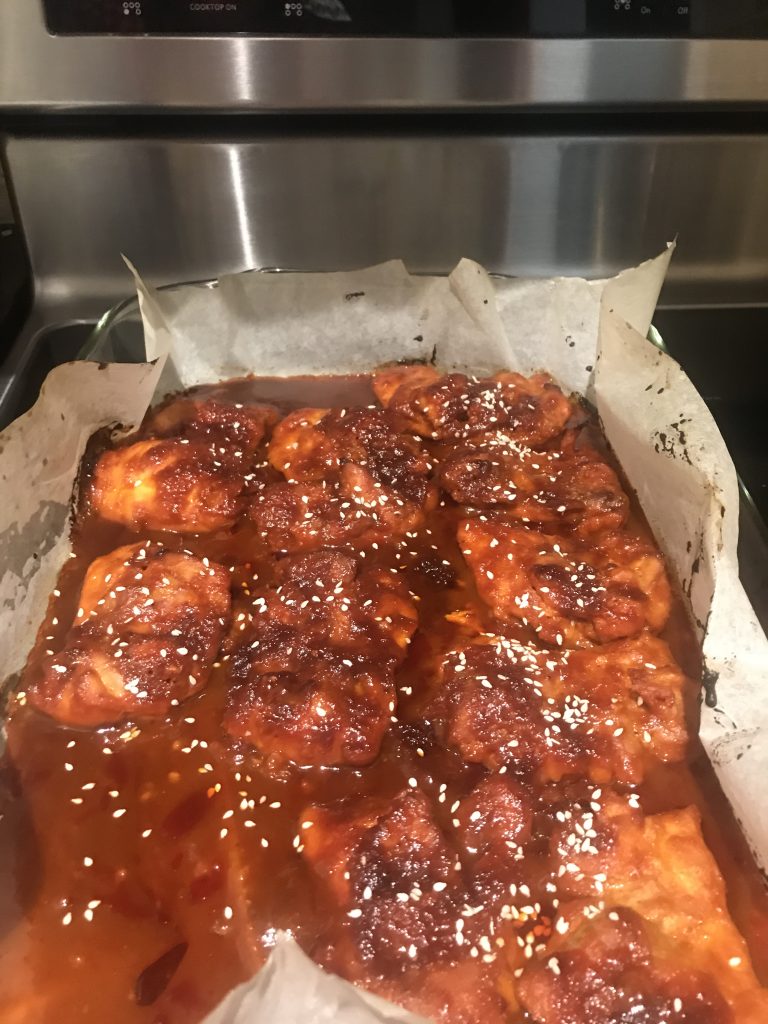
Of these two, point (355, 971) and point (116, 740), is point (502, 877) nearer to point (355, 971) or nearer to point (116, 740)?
point (355, 971)

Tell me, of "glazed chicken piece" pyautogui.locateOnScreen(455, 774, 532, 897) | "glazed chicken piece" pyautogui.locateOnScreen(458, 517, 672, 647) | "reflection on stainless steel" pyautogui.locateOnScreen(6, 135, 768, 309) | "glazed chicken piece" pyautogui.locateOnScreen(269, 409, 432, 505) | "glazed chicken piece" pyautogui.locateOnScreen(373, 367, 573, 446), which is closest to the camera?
"glazed chicken piece" pyautogui.locateOnScreen(455, 774, 532, 897)

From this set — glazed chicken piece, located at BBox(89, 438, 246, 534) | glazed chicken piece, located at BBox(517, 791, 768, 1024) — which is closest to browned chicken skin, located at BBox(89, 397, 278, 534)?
glazed chicken piece, located at BBox(89, 438, 246, 534)

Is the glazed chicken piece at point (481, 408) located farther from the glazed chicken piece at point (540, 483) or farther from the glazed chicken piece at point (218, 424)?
the glazed chicken piece at point (218, 424)

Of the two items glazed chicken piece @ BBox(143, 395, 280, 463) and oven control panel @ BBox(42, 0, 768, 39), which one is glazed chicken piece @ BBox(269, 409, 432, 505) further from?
oven control panel @ BBox(42, 0, 768, 39)

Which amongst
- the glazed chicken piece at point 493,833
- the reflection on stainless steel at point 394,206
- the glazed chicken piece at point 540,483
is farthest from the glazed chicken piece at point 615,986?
the reflection on stainless steel at point 394,206

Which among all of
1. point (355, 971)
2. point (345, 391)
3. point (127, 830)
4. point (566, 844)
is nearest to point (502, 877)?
point (566, 844)

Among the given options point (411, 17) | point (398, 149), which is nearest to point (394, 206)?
point (398, 149)
